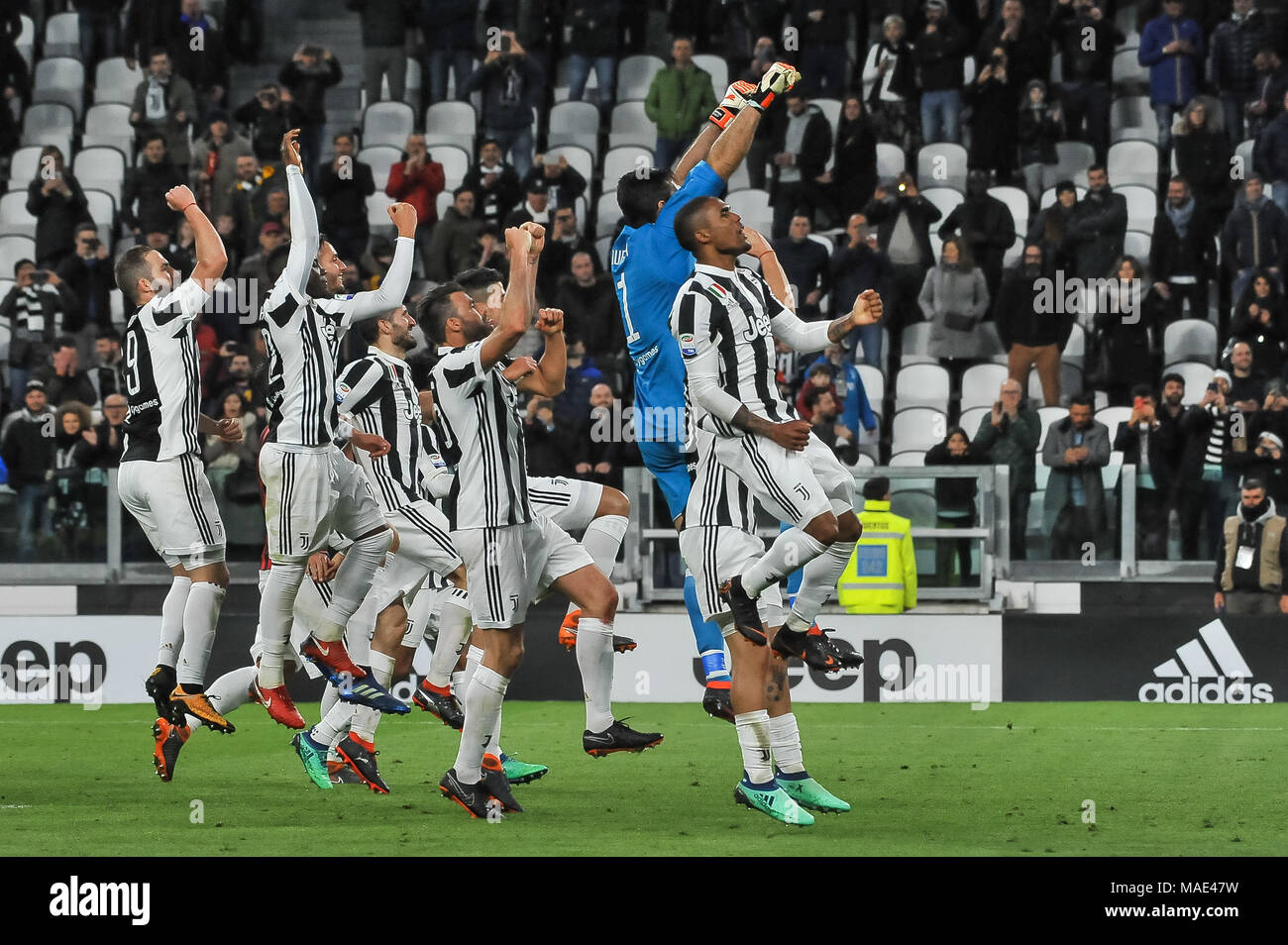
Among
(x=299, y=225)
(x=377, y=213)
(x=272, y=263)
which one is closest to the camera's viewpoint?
(x=299, y=225)

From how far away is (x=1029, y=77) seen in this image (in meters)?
18.4

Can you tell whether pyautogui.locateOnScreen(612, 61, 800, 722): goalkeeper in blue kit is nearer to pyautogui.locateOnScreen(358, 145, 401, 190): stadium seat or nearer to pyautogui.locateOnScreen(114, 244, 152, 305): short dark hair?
pyautogui.locateOnScreen(114, 244, 152, 305): short dark hair

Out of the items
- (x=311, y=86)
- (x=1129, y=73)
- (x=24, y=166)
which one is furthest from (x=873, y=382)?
(x=24, y=166)

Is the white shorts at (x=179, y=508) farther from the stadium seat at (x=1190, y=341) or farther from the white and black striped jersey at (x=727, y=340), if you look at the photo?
the stadium seat at (x=1190, y=341)

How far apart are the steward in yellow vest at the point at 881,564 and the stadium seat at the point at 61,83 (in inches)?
454

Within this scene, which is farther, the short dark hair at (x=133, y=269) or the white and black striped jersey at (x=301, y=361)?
the short dark hair at (x=133, y=269)

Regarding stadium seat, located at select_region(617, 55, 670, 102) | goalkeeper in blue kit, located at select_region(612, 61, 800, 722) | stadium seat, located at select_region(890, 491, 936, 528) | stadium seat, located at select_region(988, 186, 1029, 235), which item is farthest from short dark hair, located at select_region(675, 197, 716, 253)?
stadium seat, located at select_region(617, 55, 670, 102)

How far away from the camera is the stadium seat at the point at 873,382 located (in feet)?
53.5

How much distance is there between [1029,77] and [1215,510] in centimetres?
672

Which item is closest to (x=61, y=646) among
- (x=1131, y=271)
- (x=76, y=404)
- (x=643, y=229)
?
(x=76, y=404)

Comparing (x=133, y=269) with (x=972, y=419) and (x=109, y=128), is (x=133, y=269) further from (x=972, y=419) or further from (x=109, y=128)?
(x=109, y=128)

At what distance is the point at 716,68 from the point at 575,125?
1632 millimetres

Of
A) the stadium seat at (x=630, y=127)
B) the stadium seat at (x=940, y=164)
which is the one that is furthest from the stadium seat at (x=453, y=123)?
the stadium seat at (x=940, y=164)

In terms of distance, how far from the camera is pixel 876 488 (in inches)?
522
